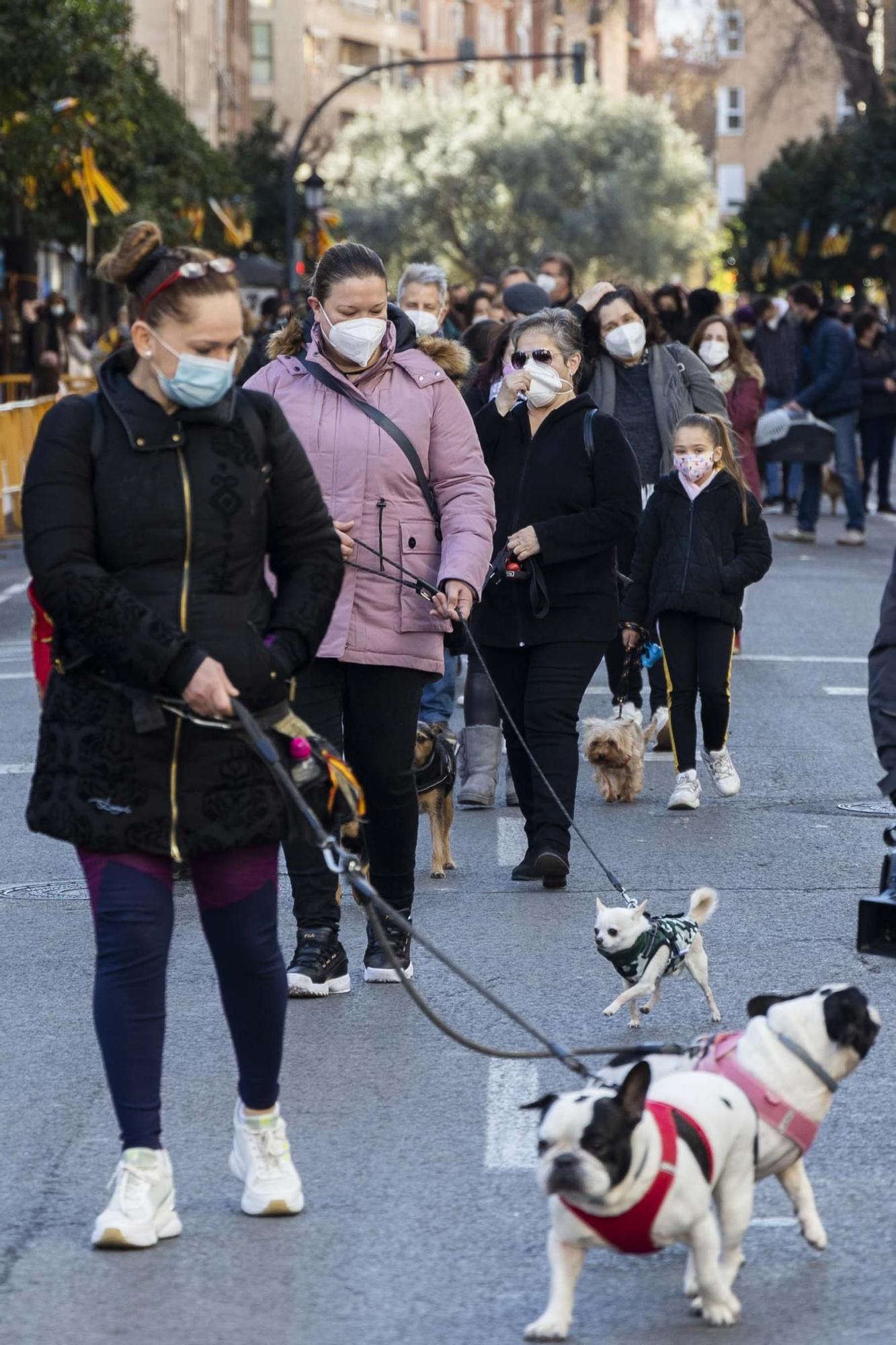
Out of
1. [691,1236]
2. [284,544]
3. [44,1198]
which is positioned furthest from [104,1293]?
[284,544]

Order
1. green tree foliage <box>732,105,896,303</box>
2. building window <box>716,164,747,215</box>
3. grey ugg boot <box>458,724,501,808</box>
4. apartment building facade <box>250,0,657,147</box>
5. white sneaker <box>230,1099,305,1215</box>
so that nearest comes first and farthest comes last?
white sneaker <box>230,1099,305,1215</box>, grey ugg boot <box>458,724,501,808</box>, green tree foliage <box>732,105,896,303</box>, apartment building facade <box>250,0,657,147</box>, building window <box>716,164,747,215</box>

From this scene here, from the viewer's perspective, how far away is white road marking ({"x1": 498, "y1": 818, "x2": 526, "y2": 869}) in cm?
861

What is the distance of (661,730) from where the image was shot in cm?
1109

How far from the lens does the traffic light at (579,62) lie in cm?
4925

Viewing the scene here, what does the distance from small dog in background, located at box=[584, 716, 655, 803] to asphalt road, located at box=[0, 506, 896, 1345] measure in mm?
128

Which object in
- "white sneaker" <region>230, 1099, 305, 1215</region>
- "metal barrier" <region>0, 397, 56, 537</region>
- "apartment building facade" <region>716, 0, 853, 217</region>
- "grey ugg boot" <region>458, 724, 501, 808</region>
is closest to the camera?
"white sneaker" <region>230, 1099, 305, 1215</region>

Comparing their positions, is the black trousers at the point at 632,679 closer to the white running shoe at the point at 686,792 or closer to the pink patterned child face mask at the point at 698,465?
the white running shoe at the point at 686,792

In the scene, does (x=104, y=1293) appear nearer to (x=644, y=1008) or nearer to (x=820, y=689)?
(x=644, y=1008)

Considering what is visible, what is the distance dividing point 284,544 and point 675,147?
78.5 meters

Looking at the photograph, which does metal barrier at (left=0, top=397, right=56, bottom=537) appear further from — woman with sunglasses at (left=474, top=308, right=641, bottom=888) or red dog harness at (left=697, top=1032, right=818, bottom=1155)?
red dog harness at (left=697, top=1032, right=818, bottom=1155)

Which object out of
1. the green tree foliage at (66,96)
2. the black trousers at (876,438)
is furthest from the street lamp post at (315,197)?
the black trousers at (876,438)

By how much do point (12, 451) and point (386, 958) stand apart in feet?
59.0

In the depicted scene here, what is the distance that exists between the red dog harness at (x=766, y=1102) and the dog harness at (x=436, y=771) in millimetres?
3838

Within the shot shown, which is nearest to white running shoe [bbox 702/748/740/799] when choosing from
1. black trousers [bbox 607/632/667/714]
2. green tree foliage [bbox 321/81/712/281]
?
black trousers [bbox 607/632/667/714]
